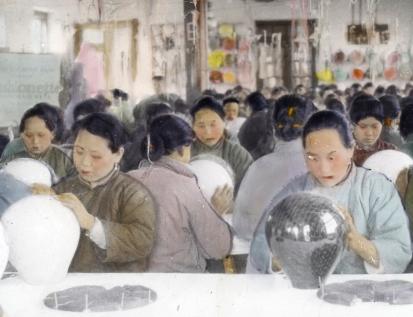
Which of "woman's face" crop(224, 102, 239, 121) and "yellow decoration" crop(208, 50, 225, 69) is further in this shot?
"woman's face" crop(224, 102, 239, 121)

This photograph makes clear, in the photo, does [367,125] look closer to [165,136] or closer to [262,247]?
[262,247]

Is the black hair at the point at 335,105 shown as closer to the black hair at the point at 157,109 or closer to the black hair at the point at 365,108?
the black hair at the point at 365,108

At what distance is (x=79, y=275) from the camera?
216 centimetres

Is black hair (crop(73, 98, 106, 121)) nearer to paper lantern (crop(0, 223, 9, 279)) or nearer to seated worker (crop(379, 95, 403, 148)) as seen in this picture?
paper lantern (crop(0, 223, 9, 279))

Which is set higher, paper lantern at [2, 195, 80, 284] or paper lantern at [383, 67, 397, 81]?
paper lantern at [383, 67, 397, 81]

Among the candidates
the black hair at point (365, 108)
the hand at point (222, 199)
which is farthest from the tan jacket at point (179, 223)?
the black hair at point (365, 108)

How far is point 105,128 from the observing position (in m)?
2.32

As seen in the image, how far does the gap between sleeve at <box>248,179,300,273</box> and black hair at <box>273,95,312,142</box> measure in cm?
17

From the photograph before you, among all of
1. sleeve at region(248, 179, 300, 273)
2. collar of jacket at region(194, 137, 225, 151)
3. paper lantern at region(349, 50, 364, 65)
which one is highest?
paper lantern at region(349, 50, 364, 65)

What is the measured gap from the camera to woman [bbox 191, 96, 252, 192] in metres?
2.55

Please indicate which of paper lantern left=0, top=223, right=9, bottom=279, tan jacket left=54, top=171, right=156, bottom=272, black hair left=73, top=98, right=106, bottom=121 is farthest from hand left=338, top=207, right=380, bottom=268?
paper lantern left=0, top=223, right=9, bottom=279

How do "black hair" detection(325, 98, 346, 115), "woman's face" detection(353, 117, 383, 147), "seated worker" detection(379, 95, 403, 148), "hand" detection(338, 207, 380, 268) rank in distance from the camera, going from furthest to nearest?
"seated worker" detection(379, 95, 403, 148) < "woman's face" detection(353, 117, 383, 147) < "black hair" detection(325, 98, 346, 115) < "hand" detection(338, 207, 380, 268)

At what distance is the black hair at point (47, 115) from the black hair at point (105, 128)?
4.2 inches

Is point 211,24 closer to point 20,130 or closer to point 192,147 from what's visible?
point 192,147
